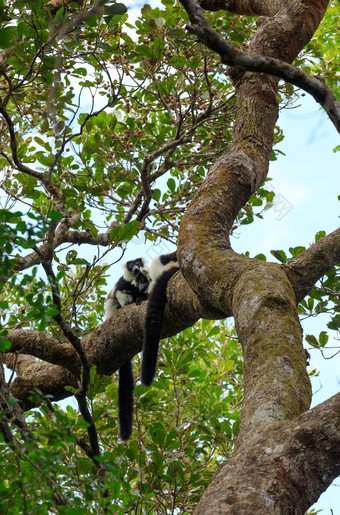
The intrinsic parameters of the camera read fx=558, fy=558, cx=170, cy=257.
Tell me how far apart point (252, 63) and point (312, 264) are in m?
1.19

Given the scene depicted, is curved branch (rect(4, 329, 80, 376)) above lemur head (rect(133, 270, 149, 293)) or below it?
below

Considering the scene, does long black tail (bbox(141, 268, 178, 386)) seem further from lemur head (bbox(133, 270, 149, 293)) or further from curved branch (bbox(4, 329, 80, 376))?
lemur head (bbox(133, 270, 149, 293))

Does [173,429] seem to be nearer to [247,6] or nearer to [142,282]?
[142,282]

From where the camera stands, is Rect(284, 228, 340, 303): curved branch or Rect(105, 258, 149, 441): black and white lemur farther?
Rect(105, 258, 149, 441): black and white lemur

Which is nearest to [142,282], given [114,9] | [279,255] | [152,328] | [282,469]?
[152,328]

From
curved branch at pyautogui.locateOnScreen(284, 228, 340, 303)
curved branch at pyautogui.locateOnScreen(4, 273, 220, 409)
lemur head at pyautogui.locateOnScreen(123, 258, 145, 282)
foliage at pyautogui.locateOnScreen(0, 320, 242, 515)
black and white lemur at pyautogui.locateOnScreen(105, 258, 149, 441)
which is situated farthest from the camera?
lemur head at pyautogui.locateOnScreen(123, 258, 145, 282)

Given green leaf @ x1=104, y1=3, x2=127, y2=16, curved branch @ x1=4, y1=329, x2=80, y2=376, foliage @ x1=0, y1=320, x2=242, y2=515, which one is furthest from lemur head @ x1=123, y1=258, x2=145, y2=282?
green leaf @ x1=104, y1=3, x2=127, y2=16

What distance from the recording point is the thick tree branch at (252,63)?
2.38 m

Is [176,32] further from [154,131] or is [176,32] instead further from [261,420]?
[261,420]

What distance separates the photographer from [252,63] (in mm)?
2426

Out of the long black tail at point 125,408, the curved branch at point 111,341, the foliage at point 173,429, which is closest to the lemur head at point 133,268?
the foliage at point 173,429

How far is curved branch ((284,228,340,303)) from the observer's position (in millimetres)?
3051

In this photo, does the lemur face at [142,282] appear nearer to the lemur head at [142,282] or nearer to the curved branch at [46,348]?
the lemur head at [142,282]

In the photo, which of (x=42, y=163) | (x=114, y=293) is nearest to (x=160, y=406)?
(x=114, y=293)
